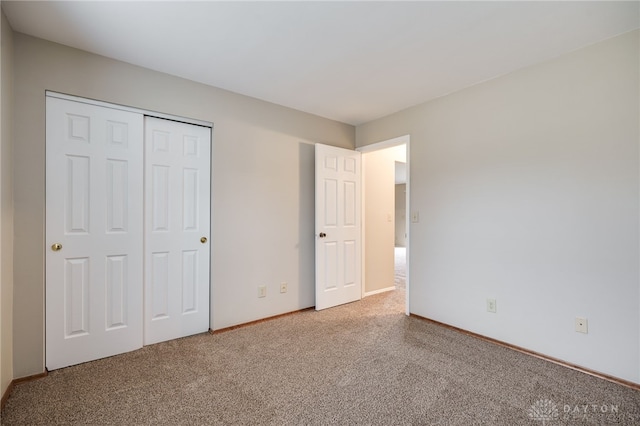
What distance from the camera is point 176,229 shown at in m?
2.73

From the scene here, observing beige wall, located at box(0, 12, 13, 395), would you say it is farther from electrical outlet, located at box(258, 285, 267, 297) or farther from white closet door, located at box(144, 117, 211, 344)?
electrical outlet, located at box(258, 285, 267, 297)

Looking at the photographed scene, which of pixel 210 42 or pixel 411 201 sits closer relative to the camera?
pixel 210 42

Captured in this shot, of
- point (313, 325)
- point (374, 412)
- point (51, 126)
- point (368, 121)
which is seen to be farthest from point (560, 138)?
point (51, 126)

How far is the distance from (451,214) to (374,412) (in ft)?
6.54

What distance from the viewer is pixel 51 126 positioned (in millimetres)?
2150

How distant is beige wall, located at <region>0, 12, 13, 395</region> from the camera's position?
5.93 feet

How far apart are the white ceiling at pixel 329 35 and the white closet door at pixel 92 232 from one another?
1.87 feet

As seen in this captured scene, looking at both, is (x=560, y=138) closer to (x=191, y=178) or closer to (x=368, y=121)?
(x=368, y=121)

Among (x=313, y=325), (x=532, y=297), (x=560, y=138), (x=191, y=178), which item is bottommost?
(x=313, y=325)

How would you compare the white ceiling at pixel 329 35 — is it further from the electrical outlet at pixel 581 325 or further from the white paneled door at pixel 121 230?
the electrical outlet at pixel 581 325

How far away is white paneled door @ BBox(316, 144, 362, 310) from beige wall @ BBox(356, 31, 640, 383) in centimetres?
87

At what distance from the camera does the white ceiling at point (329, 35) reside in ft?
5.91

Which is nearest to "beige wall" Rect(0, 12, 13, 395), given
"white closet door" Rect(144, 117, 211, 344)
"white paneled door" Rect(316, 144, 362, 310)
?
"white closet door" Rect(144, 117, 211, 344)

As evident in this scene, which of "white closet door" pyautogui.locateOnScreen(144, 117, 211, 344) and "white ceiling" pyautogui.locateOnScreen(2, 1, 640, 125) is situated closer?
"white ceiling" pyautogui.locateOnScreen(2, 1, 640, 125)
